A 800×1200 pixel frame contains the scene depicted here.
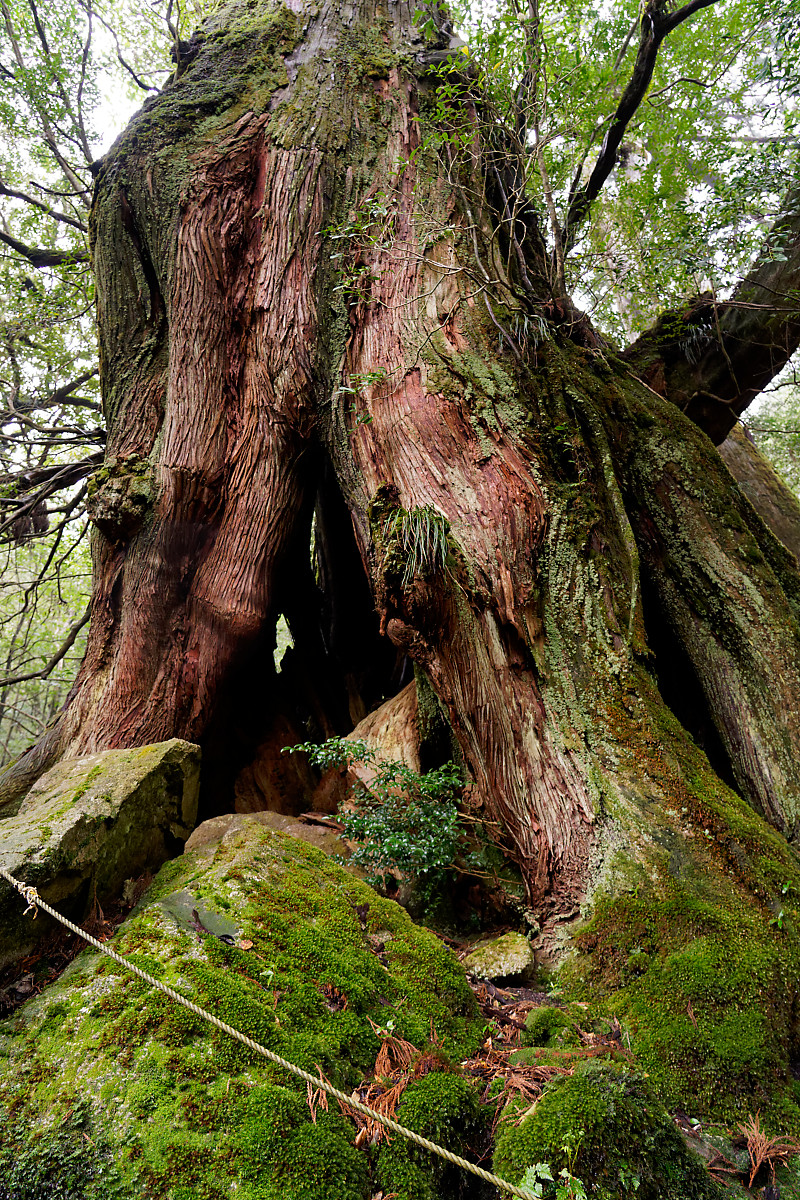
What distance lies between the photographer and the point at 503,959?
270 centimetres

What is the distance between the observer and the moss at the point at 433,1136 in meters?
1.51

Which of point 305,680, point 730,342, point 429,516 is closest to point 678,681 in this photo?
point 429,516

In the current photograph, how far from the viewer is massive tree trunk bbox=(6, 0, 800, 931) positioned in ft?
10.5

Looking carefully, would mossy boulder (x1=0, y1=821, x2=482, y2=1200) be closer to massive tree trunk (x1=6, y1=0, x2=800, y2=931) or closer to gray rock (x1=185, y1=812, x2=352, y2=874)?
massive tree trunk (x1=6, y1=0, x2=800, y2=931)

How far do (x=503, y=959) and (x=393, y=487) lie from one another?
2.30 m

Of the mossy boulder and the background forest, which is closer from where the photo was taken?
the mossy boulder

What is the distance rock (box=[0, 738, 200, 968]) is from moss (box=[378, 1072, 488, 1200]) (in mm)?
1176

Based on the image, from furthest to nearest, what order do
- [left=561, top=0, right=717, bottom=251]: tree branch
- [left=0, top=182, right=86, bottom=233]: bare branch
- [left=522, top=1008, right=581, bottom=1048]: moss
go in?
[left=0, top=182, right=86, bottom=233]: bare branch, [left=561, top=0, right=717, bottom=251]: tree branch, [left=522, top=1008, right=581, bottom=1048]: moss

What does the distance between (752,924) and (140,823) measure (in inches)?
91.1

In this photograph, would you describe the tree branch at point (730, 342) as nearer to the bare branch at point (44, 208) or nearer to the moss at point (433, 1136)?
the moss at point (433, 1136)

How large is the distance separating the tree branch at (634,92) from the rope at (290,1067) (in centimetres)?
575

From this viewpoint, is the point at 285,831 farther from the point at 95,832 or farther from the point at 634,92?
the point at 634,92

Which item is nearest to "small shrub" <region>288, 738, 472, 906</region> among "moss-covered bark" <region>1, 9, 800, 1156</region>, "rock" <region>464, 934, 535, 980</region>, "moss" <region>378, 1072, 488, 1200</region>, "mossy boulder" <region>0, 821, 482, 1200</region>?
"moss-covered bark" <region>1, 9, 800, 1156</region>

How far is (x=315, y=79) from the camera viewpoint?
5934 mm
